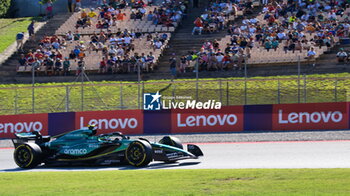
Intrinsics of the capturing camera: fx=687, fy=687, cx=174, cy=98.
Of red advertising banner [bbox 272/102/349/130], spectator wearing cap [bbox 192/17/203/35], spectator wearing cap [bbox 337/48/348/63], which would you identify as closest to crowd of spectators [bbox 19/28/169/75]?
spectator wearing cap [bbox 192/17/203/35]

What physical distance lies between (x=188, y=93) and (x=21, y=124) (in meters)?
6.52

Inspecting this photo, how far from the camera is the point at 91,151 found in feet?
53.9

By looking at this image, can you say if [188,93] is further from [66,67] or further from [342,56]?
[66,67]

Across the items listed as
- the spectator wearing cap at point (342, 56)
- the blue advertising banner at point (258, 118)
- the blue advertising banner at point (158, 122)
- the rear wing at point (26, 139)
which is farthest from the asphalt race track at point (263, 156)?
the spectator wearing cap at point (342, 56)

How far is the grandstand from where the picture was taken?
104ft

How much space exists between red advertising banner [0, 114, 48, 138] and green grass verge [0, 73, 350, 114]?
0.51m

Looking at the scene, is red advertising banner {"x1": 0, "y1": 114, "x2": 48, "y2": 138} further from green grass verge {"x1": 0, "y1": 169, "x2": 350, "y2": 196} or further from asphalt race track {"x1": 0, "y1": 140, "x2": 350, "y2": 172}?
green grass verge {"x1": 0, "y1": 169, "x2": 350, "y2": 196}

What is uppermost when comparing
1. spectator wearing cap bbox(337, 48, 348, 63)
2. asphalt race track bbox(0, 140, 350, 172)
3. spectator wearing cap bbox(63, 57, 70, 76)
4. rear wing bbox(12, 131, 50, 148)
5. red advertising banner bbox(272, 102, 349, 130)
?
spectator wearing cap bbox(337, 48, 348, 63)

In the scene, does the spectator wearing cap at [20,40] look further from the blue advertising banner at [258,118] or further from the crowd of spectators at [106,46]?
the blue advertising banner at [258,118]

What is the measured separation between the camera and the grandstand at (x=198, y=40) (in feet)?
104

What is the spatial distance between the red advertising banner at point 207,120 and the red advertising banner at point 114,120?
4.44ft

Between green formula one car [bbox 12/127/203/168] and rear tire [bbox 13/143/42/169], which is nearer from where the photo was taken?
green formula one car [bbox 12/127/203/168]

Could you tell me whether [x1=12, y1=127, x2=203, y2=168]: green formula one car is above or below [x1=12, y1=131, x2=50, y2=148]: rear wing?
below

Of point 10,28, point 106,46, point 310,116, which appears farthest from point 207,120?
point 10,28
